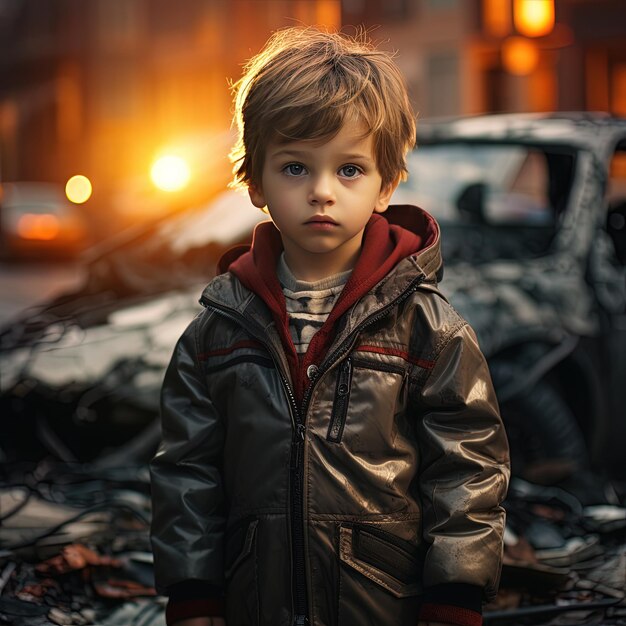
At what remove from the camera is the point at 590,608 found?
3.36 metres

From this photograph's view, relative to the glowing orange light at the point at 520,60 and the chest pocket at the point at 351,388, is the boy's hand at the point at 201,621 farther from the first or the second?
the glowing orange light at the point at 520,60

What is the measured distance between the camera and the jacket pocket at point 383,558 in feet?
7.29

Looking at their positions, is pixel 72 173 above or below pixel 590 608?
below

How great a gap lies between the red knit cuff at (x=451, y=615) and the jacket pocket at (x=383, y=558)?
3.2 inches

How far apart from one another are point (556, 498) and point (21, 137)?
155ft


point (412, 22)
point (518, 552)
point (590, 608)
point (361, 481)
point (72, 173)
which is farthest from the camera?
point (72, 173)

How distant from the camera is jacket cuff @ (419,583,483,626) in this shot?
7.13 ft

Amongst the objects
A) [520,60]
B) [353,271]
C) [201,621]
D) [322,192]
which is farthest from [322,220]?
[520,60]

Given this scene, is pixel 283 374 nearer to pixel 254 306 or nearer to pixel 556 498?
pixel 254 306

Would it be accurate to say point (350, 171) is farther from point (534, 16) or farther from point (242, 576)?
point (534, 16)

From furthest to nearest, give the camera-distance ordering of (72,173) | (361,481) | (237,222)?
(72,173) < (237,222) < (361,481)

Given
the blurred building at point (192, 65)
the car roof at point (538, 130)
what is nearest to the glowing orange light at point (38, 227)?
the blurred building at point (192, 65)

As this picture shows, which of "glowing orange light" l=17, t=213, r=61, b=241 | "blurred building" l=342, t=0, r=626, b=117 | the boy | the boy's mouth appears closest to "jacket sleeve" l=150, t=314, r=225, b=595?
the boy

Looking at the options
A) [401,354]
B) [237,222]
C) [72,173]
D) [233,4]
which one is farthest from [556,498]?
[72,173]
